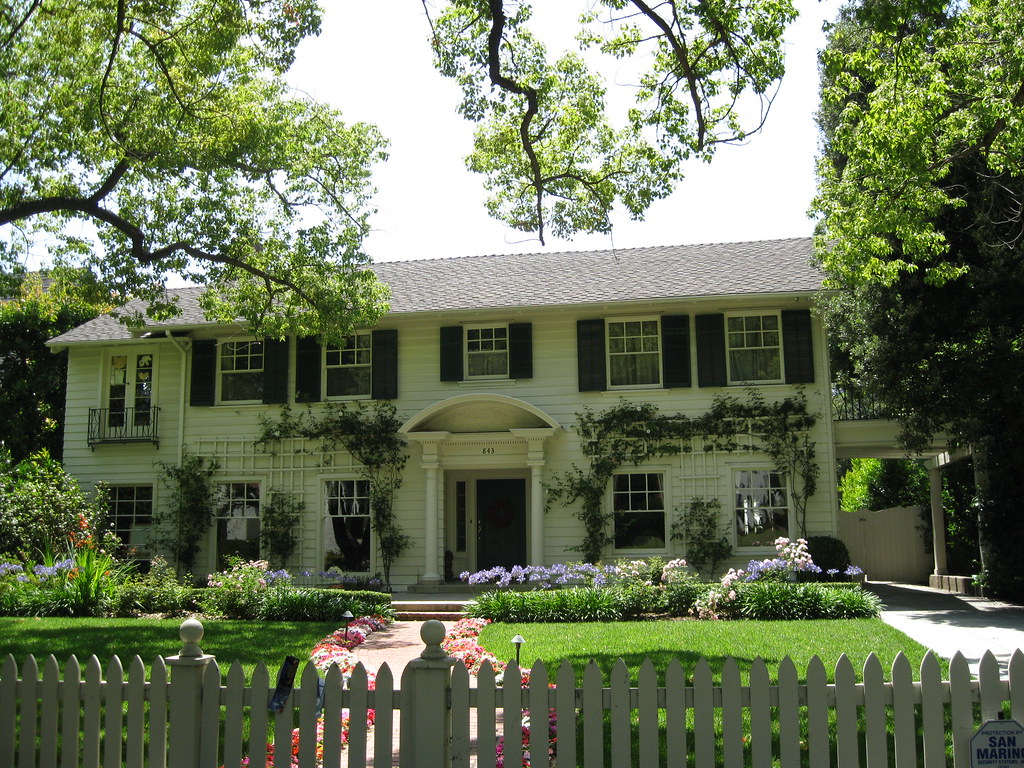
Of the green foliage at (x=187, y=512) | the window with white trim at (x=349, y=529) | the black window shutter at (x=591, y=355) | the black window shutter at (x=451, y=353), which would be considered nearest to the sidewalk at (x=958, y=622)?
the black window shutter at (x=591, y=355)

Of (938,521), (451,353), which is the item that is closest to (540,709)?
(451,353)

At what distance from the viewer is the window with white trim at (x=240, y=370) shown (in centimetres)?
1986

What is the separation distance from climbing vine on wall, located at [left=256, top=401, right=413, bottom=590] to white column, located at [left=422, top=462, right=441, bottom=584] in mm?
638

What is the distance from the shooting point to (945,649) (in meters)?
10.1

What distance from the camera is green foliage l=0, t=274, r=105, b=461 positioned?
A: 25.2m

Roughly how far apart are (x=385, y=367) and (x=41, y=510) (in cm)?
673

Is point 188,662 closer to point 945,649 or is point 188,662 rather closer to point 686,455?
point 945,649

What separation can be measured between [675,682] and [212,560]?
1658cm

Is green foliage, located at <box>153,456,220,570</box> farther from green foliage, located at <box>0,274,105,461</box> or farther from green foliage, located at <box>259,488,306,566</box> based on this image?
green foliage, located at <box>0,274,105,461</box>

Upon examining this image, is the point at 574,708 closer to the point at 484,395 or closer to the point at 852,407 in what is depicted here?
the point at 484,395

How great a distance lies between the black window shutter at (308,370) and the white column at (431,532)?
295 centimetres

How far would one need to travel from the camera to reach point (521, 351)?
18672 mm

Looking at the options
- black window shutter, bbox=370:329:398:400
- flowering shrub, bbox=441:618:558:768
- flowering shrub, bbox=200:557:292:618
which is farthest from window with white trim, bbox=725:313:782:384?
flowering shrub, bbox=200:557:292:618

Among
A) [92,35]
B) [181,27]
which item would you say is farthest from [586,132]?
[92,35]
